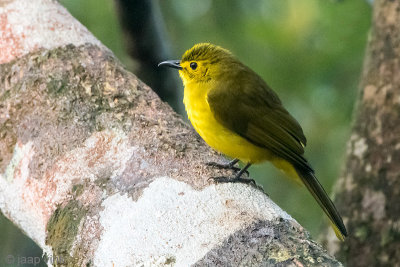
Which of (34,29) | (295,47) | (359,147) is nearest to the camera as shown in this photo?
(34,29)

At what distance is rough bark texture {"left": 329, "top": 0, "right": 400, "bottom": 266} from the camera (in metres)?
3.82

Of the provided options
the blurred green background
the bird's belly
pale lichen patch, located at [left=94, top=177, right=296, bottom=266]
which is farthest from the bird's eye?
the blurred green background

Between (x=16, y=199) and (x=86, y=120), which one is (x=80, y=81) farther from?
(x=16, y=199)

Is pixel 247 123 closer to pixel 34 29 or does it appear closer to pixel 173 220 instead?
pixel 34 29

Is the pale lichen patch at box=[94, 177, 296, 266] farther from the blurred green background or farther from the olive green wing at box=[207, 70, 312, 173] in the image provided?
the blurred green background

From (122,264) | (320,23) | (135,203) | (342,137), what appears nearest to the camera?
(122,264)

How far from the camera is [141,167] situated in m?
2.41

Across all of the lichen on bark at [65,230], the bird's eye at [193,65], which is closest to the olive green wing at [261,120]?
the bird's eye at [193,65]

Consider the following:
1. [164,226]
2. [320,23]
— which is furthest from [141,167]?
[320,23]

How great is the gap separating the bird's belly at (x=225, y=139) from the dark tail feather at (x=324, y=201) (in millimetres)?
239

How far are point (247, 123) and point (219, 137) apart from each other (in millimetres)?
232

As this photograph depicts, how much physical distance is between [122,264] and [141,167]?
474 mm

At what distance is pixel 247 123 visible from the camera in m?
3.40

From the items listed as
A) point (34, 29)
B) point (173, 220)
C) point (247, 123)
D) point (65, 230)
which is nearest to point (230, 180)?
point (173, 220)
